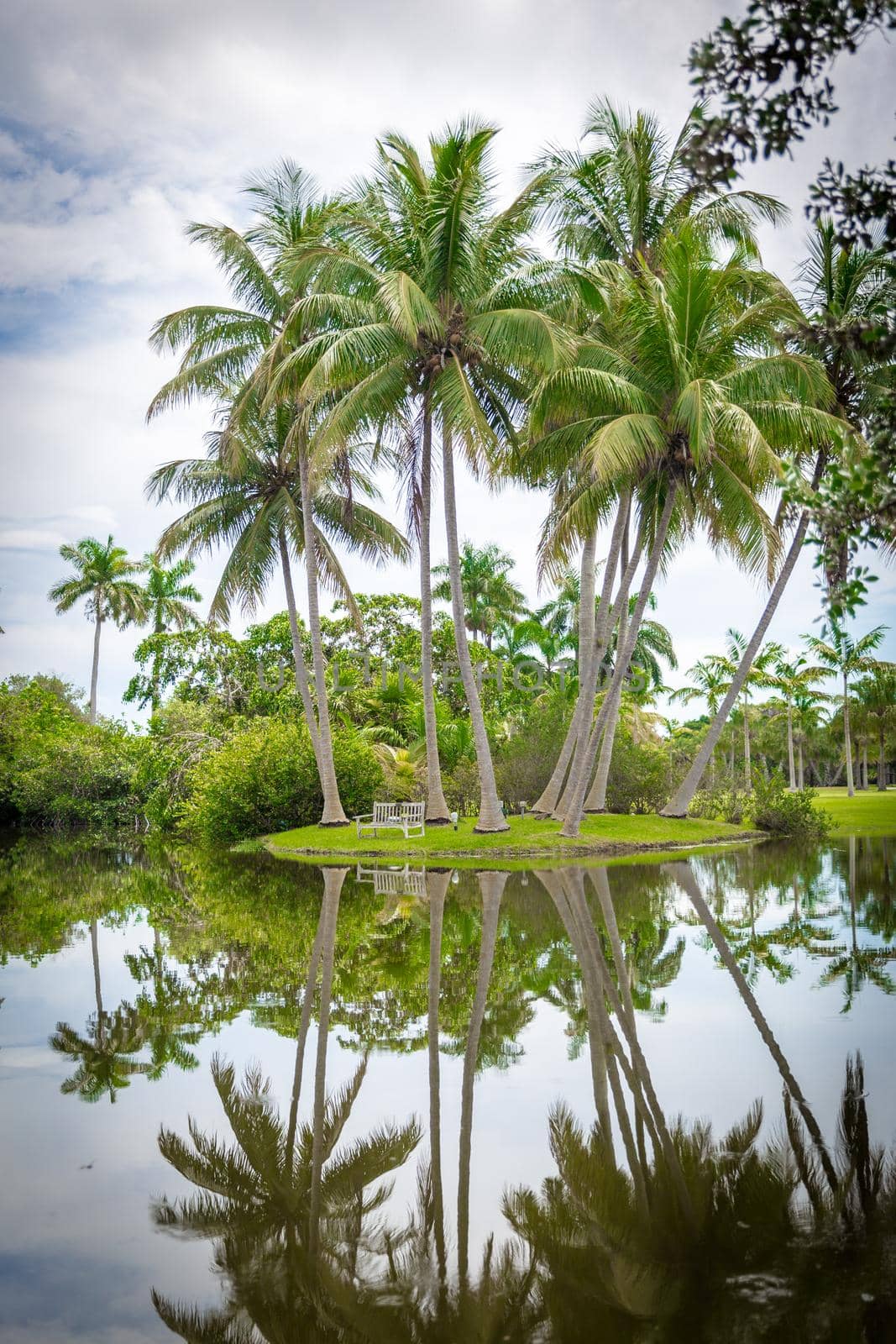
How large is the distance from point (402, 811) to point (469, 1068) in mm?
16971

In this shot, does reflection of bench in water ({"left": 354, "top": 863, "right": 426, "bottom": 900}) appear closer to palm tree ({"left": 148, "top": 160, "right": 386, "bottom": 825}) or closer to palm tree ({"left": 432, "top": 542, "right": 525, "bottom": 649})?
palm tree ({"left": 148, "top": 160, "right": 386, "bottom": 825})

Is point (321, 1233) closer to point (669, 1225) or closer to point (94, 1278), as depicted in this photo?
point (94, 1278)

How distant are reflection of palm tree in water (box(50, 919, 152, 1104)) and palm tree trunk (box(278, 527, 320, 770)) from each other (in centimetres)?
1646

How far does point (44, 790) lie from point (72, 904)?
25.4 meters

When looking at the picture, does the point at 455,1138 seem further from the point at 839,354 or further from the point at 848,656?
the point at 848,656

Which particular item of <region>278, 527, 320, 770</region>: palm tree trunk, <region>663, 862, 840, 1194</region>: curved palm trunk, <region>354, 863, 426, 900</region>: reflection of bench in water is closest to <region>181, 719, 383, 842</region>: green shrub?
<region>278, 527, 320, 770</region>: palm tree trunk

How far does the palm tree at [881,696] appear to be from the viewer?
161ft

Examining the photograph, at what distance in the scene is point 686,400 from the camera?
62.4 ft

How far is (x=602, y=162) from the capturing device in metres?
22.7

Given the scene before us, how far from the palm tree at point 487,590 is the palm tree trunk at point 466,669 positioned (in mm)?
27725

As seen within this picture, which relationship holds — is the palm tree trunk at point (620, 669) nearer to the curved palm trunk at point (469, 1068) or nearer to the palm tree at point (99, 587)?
the curved palm trunk at point (469, 1068)

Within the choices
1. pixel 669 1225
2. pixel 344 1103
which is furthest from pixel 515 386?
pixel 669 1225

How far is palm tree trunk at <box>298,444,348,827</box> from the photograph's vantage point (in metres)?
24.0

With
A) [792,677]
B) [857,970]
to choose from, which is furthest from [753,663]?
[857,970]
